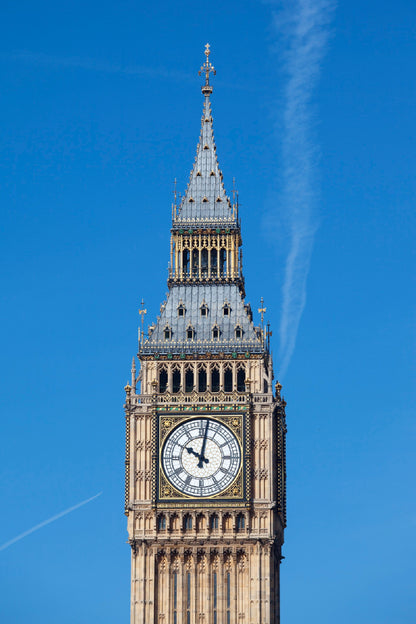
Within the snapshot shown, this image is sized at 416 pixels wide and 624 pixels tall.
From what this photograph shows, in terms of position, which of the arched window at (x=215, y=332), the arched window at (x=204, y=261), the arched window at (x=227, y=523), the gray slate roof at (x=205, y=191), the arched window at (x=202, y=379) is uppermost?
the gray slate roof at (x=205, y=191)

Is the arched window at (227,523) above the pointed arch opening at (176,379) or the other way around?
the other way around

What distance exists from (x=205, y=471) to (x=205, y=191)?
1441cm

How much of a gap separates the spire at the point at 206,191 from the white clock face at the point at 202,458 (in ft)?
34.4

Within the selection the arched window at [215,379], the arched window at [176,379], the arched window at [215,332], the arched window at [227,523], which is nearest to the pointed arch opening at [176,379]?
the arched window at [176,379]

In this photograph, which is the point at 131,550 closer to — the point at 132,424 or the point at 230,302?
the point at 132,424

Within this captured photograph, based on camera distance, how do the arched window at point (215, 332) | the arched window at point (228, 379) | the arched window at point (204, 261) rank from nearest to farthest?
1. the arched window at point (228, 379)
2. the arched window at point (215, 332)
3. the arched window at point (204, 261)

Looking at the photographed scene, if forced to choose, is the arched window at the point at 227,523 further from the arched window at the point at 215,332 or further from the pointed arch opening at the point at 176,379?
the arched window at the point at 215,332

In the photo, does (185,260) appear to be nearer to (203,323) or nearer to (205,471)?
(203,323)

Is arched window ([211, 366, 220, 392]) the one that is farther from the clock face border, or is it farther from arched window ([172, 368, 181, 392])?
the clock face border

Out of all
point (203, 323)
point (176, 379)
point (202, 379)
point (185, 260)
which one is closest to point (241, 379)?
point (202, 379)

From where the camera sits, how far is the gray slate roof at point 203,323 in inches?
4257

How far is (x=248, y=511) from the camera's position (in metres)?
105

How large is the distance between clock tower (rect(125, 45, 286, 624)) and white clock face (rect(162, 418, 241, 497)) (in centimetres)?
4

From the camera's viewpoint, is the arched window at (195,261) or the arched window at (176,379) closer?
the arched window at (176,379)
